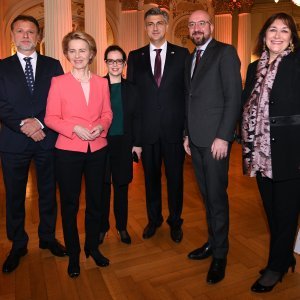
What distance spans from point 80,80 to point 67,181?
689 mm

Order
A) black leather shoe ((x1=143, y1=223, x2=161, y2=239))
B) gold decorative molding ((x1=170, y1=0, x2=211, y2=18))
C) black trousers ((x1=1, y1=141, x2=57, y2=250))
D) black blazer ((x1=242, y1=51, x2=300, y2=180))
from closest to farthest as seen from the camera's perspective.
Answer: black blazer ((x1=242, y1=51, x2=300, y2=180)) → black trousers ((x1=1, y1=141, x2=57, y2=250)) → black leather shoe ((x1=143, y1=223, x2=161, y2=239)) → gold decorative molding ((x1=170, y1=0, x2=211, y2=18))

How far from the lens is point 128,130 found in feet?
9.45

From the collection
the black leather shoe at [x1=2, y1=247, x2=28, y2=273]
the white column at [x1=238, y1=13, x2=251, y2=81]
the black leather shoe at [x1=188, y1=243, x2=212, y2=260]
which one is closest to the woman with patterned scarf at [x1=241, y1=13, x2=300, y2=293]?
the black leather shoe at [x1=188, y1=243, x2=212, y2=260]

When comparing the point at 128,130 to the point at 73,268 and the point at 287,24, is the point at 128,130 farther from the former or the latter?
the point at 287,24

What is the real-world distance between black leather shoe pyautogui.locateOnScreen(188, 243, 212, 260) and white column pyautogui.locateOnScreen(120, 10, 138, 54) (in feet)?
31.9

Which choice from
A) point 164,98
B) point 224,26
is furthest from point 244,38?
point 164,98

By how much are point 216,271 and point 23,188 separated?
5.20 ft

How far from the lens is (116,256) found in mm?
2875

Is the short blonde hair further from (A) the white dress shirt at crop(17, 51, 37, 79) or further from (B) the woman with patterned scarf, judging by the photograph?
(B) the woman with patterned scarf

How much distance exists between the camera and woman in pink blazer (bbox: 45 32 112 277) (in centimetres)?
229

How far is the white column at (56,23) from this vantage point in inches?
259

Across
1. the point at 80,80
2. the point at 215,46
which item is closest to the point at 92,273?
the point at 80,80

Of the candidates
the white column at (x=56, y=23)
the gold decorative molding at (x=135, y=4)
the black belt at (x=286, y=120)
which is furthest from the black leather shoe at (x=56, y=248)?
the gold decorative molding at (x=135, y=4)

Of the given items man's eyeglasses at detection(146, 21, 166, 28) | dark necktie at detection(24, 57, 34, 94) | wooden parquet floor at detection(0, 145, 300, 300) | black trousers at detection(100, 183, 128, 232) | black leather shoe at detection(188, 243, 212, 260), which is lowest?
wooden parquet floor at detection(0, 145, 300, 300)
